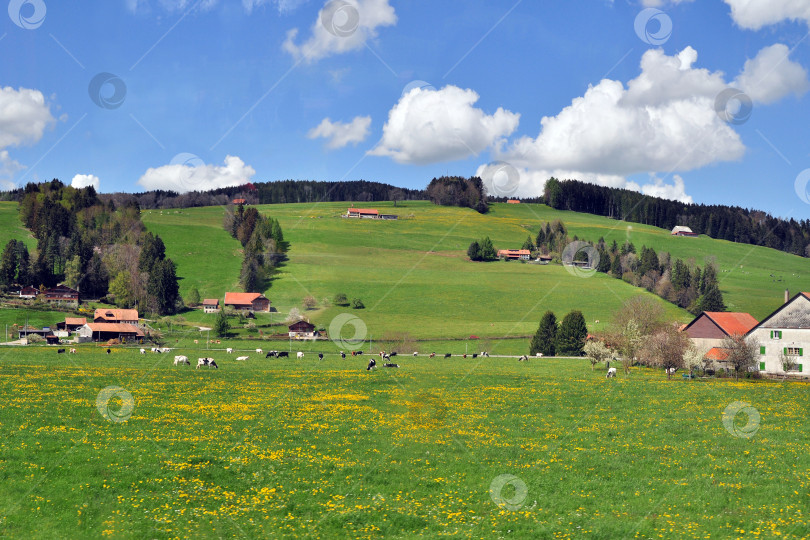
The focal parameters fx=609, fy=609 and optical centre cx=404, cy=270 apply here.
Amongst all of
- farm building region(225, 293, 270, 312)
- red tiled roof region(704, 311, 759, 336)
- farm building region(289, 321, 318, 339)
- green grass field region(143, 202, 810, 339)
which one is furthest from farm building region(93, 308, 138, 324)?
red tiled roof region(704, 311, 759, 336)

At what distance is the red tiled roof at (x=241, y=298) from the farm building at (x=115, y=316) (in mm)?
18784

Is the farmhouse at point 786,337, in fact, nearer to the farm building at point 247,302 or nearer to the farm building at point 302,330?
the farm building at point 302,330

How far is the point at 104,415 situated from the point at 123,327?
3185 inches

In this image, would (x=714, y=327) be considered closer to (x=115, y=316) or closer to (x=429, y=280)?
(x=429, y=280)

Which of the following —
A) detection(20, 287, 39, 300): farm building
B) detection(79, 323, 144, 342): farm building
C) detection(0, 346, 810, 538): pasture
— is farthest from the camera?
detection(20, 287, 39, 300): farm building

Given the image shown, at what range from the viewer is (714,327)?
79.6 meters

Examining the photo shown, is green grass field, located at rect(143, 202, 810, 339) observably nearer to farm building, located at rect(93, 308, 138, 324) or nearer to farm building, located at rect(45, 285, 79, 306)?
farm building, located at rect(45, 285, 79, 306)

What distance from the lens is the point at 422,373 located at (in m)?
54.7

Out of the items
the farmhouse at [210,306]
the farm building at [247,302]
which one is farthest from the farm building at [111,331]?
the farm building at [247,302]

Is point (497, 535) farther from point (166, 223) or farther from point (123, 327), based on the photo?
point (166, 223)

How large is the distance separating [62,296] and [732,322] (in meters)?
122

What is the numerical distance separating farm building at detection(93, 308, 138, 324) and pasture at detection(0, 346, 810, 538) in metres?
74.0

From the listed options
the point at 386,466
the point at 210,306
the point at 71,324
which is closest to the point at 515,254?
the point at 210,306

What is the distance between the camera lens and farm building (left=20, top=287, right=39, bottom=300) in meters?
124
